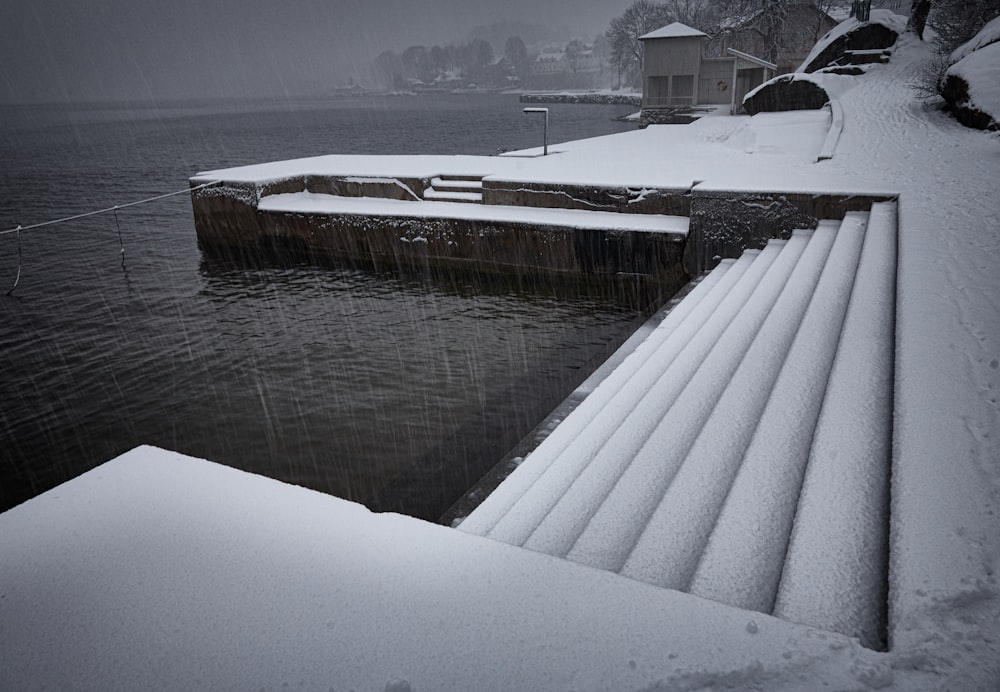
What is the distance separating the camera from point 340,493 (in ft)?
15.3

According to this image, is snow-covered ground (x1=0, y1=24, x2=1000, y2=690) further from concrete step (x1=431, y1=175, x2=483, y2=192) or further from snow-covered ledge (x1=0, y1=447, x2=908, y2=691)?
concrete step (x1=431, y1=175, x2=483, y2=192)

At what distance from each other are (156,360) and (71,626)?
6405 mm

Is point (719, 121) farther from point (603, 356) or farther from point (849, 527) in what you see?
point (849, 527)

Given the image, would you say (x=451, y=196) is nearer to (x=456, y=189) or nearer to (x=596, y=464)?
(x=456, y=189)

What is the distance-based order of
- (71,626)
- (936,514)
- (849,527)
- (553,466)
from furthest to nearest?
1. (553,466)
2. (849,527)
3. (936,514)
4. (71,626)

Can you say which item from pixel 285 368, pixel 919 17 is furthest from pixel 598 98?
pixel 285 368

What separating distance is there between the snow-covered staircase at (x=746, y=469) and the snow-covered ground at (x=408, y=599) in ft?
0.63

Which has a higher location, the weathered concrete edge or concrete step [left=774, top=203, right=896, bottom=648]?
concrete step [left=774, top=203, right=896, bottom=648]

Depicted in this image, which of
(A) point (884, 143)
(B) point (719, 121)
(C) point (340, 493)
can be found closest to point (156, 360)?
(C) point (340, 493)

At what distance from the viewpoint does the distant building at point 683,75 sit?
30.5 metres

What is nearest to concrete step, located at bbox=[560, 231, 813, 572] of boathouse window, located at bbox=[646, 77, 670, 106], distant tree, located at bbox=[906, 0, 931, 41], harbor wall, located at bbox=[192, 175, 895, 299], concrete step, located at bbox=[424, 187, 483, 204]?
harbor wall, located at bbox=[192, 175, 895, 299]

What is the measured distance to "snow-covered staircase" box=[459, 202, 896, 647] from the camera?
194 cm

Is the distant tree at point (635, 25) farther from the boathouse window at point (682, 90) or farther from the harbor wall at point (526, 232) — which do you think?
the harbor wall at point (526, 232)

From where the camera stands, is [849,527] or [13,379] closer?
[849,527]
